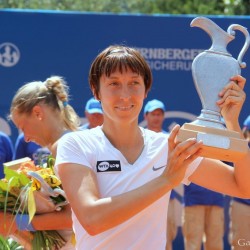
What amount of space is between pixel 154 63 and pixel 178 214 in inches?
66.6

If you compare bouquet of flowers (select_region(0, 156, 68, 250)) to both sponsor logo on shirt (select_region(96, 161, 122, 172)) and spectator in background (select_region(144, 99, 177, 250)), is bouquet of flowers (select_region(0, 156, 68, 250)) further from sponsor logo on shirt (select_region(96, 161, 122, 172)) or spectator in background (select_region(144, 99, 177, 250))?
spectator in background (select_region(144, 99, 177, 250))

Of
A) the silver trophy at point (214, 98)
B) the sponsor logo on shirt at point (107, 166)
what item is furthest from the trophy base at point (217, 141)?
the sponsor logo on shirt at point (107, 166)

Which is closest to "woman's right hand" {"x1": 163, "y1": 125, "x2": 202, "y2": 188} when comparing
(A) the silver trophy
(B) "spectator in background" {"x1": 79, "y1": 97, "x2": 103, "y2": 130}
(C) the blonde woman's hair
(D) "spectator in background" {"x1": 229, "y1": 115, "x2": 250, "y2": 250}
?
(A) the silver trophy

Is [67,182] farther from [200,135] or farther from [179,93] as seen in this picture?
[179,93]

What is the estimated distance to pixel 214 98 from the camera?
3387 mm

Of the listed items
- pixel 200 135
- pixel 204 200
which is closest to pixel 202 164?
pixel 200 135

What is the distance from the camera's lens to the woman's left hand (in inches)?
132

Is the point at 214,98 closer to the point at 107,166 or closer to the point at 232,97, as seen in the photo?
the point at 232,97

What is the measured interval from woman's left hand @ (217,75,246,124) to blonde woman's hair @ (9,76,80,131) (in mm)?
1658

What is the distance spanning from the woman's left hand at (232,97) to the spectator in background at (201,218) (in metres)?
5.44

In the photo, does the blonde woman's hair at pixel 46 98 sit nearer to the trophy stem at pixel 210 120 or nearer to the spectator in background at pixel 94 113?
the trophy stem at pixel 210 120

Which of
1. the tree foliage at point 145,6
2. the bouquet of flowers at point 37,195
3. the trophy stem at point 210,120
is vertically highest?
the tree foliage at point 145,6

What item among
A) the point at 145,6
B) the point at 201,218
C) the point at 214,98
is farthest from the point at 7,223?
the point at 145,6

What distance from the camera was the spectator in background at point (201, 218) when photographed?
8.85 m
